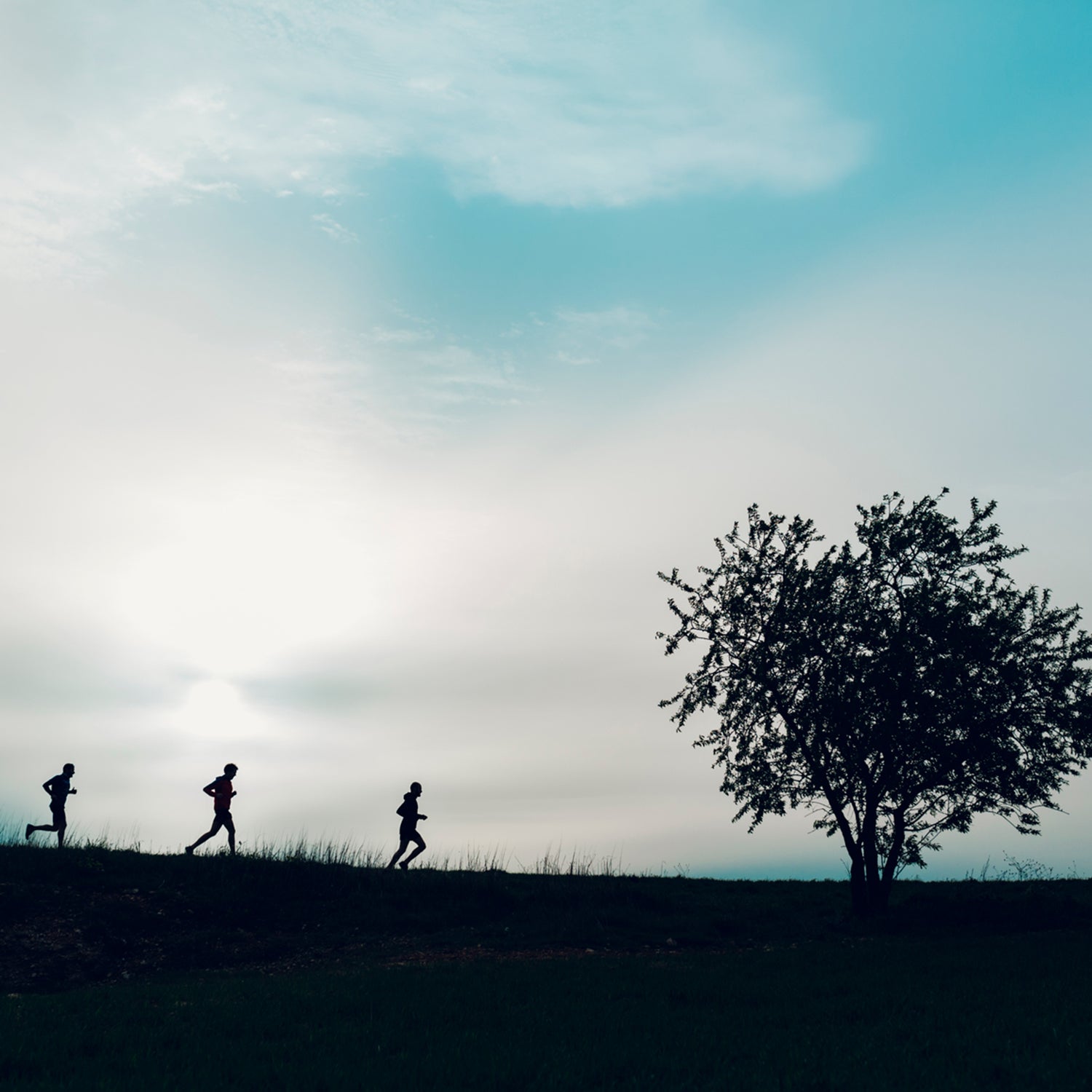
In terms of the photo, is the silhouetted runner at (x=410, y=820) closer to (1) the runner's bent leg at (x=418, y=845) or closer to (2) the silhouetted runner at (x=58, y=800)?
(1) the runner's bent leg at (x=418, y=845)

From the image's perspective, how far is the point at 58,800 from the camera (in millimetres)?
24969

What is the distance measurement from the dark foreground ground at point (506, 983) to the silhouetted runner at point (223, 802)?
1079 millimetres

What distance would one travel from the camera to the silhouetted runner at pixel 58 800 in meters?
24.9

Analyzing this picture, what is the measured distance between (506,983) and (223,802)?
13.4 m

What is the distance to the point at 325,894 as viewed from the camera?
77.2 feet

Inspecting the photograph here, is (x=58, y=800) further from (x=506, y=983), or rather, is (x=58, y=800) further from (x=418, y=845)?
(x=506, y=983)

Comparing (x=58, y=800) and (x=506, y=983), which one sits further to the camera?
(x=58, y=800)

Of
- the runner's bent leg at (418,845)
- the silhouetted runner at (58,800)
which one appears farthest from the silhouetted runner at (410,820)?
the silhouetted runner at (58,800)

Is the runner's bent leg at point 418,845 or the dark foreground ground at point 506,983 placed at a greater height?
the runner's bent leg at point 418,845

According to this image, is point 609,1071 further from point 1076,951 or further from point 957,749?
point 957,749

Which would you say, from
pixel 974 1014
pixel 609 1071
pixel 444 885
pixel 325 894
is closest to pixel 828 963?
pixel 974 1014

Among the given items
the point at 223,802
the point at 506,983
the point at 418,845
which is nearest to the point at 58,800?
the point at 223,802

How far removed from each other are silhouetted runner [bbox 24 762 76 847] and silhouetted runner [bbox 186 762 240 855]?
3.44 metres

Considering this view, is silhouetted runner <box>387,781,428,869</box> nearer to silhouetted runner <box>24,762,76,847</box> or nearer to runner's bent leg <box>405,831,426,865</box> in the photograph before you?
runner's bent leg <box>405,831,426,865</box>
